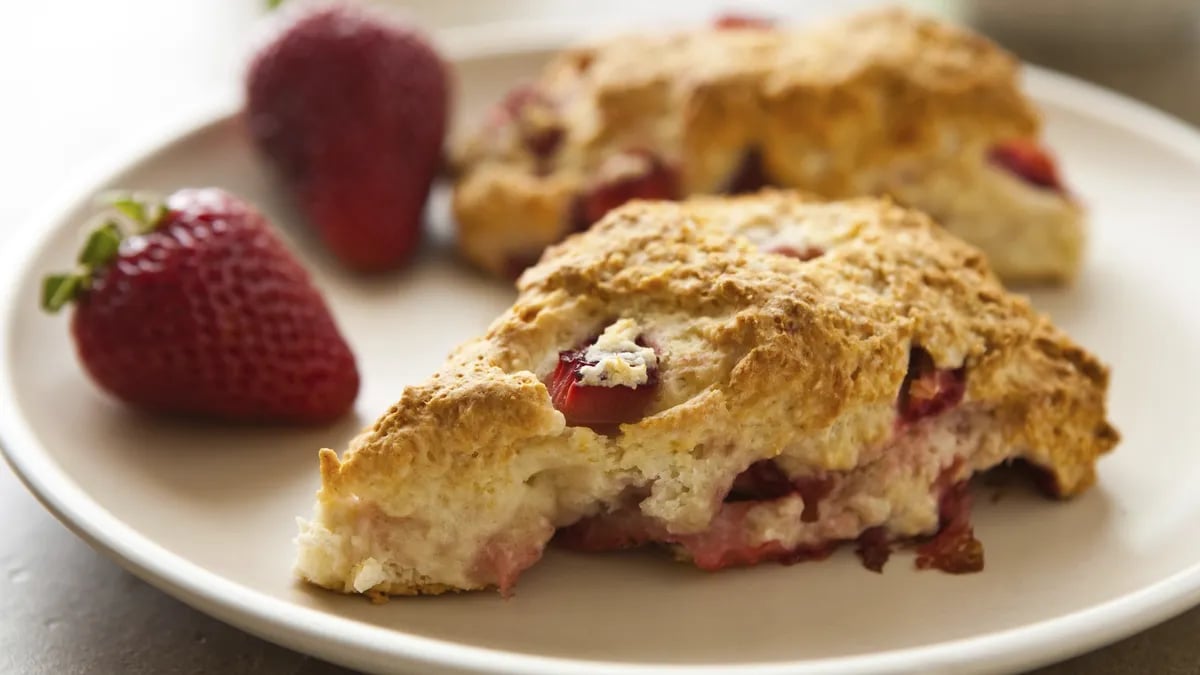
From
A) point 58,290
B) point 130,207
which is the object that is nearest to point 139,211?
point 130,207

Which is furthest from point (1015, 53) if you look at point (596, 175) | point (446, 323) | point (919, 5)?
point (446, 323)

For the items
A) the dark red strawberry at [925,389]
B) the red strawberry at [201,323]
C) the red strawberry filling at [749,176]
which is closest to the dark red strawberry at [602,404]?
the dark red strawberry at [925,389]

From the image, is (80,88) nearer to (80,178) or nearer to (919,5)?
(80,178)

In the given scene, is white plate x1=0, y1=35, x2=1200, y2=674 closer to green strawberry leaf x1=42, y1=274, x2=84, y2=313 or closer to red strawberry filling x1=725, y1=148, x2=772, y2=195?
green strawberry leaf x1=42, y1=274, x2=84, y2=313

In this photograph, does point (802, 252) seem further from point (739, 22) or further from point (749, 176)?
point (739, 22)

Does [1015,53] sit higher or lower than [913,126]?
lower

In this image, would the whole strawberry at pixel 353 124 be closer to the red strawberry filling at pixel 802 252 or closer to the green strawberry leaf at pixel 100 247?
the green strawberry leaf at pixel 100 247
